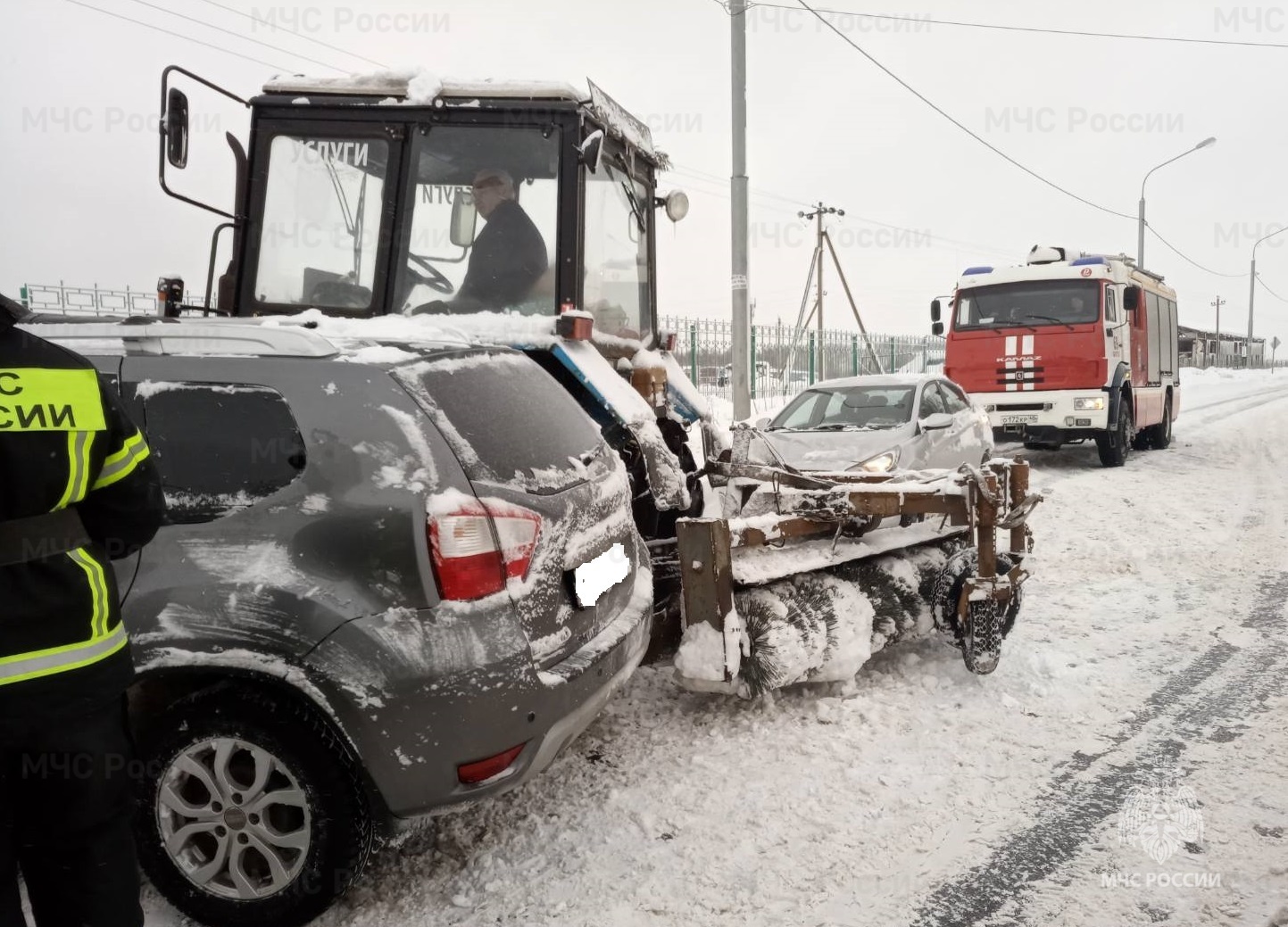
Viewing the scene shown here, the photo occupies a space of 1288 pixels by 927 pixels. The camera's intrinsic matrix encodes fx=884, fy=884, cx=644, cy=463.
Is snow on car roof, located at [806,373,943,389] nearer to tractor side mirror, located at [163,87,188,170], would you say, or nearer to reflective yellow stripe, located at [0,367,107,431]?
tractor side mirror, located at [163,87,188,170]

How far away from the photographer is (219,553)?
2.42 m

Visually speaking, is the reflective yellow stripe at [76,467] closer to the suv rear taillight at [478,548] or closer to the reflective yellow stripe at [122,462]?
the reflective yellow stripe at [122,462]

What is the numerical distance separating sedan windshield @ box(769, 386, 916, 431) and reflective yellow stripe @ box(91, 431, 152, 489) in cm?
729

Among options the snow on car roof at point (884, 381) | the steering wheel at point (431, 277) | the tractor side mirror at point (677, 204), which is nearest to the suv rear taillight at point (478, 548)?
the steering wheel at point (431, 277)

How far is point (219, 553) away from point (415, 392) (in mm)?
687

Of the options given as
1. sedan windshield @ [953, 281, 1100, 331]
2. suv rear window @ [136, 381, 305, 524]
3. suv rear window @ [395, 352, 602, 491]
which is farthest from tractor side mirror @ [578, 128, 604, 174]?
sedan windshield @ [953, 281, 1100, 331]

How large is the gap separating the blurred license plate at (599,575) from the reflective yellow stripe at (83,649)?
4.15 ft

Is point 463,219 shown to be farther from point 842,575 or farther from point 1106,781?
point 1106,781

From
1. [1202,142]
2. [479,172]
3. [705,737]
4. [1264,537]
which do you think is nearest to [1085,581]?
[1264,537]

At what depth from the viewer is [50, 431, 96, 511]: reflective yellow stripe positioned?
70.5 inches

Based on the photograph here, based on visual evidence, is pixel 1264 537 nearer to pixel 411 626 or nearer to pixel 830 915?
pixel 830 915

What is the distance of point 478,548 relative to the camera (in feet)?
7.99

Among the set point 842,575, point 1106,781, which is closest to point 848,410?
point 842,575

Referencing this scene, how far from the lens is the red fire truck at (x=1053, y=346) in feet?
38.2
